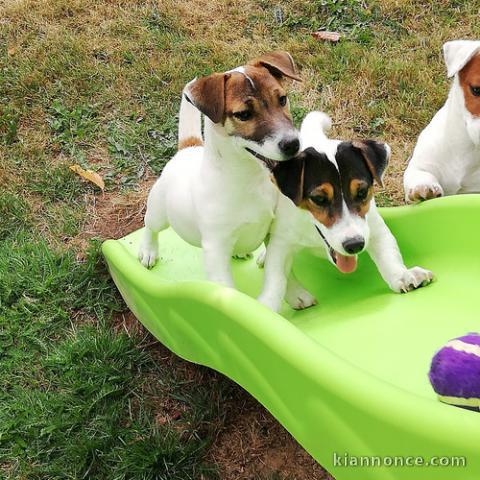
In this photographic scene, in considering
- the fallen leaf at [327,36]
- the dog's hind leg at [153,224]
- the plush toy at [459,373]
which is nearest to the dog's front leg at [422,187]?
the dog's hind leg at [153,224]

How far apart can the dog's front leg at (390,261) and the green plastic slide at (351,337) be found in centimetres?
4

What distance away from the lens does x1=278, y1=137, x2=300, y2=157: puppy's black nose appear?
7.32 feet

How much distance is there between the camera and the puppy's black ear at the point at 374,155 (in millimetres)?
2297

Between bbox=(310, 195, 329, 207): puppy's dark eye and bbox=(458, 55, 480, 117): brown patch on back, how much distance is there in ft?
2.69

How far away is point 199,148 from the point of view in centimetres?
308

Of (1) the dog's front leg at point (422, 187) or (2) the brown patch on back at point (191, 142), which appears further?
(2) the brown patch on back at point (191, 142)

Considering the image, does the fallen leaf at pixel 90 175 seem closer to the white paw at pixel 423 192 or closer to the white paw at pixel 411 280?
the white paw at pixel 423 192

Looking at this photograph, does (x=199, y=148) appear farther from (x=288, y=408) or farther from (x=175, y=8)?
(x=175, y=8)

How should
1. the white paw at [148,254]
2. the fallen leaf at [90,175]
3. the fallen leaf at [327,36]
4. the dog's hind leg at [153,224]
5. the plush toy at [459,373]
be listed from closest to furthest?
the plush toy at [459,373], the dog's hind leg at [153,224], the white paw at [148,254], the fallen leaf at [90,175], the fallen leaf at [327,36]

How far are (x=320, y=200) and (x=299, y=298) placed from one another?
61cm

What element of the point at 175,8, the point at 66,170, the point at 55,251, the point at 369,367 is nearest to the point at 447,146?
the point at 369,367

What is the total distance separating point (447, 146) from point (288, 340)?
1369 mm

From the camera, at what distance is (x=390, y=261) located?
2592 millimetres

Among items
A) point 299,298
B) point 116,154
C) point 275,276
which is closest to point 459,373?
point 275,276
